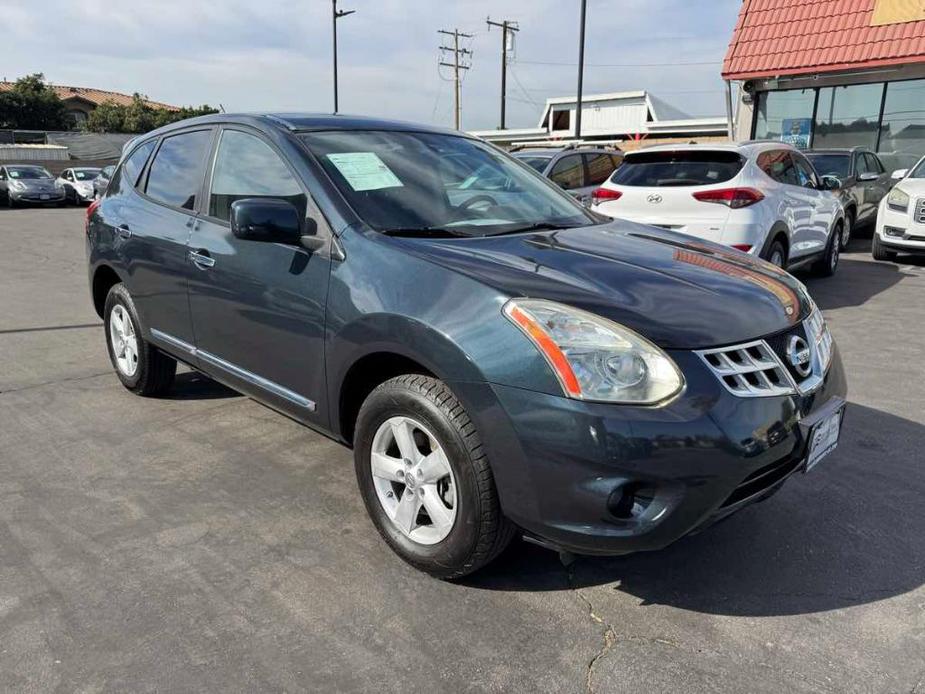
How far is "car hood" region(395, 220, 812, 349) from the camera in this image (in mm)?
2346

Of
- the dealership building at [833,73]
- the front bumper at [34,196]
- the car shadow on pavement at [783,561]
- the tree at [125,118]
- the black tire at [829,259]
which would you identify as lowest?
the car shadow on pavement at [783,561]

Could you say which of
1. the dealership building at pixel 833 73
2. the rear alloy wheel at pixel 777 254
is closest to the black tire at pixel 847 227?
the rear alloy wheel at pixel 777 254

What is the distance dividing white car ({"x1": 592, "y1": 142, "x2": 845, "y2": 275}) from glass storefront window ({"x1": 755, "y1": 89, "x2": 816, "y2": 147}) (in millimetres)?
9731

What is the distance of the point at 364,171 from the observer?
3168mm

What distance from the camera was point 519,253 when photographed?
2.78 m

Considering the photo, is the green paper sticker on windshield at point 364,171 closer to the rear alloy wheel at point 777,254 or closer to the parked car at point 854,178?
the rear alloy wheel at point 777,254

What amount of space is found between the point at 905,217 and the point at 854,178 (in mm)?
2103

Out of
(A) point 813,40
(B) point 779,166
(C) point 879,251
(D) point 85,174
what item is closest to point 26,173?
(D) point 85,174

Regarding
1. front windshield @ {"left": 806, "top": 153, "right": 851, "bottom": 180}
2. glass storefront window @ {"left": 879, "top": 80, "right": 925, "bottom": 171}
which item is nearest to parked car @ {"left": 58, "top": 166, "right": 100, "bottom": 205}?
front windshield @ {"left": 806, "top": 153, "right": 851, "bottom": 180}

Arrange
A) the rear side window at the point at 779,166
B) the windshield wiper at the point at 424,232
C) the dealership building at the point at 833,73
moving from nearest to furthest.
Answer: the windshield wiper at the point at 424,232, the rear side window at the point at 779,166, the dealership building at the point at 833,73

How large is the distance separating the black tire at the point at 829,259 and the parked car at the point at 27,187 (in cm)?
2495

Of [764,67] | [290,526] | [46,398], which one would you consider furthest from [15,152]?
[290,526]

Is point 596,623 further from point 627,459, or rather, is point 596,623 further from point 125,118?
point 125,118

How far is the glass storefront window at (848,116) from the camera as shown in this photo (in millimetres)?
15445
